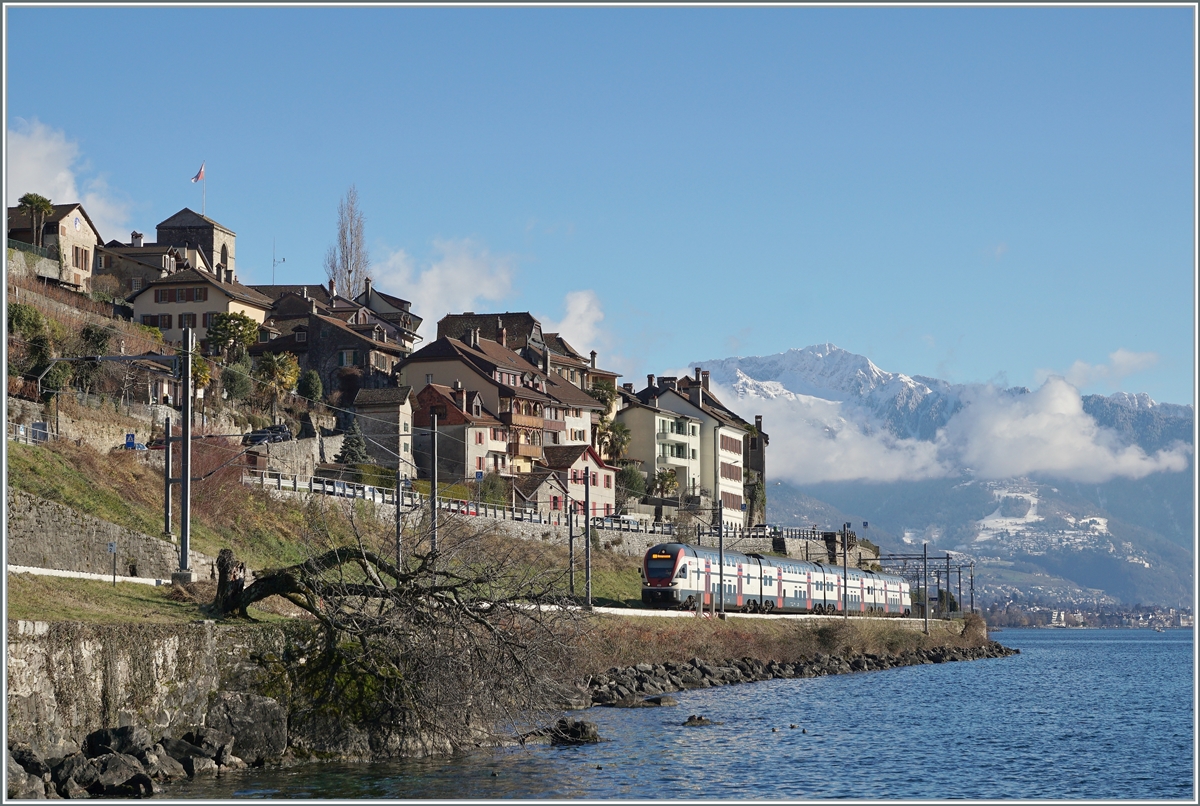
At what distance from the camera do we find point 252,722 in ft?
96.0

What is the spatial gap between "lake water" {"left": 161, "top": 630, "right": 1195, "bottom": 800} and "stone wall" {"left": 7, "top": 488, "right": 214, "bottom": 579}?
16.8 meters

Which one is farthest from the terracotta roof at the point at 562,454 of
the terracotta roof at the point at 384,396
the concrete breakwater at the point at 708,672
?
the concrete breakwater at the point at 708,672

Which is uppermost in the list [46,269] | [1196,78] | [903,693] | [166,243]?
[166,243]

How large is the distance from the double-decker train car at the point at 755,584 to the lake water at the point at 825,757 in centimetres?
1277

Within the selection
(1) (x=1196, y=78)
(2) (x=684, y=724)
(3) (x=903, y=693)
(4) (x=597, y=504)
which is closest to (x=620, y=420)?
(4) (x=597, y=504)

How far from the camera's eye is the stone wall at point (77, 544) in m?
45.9

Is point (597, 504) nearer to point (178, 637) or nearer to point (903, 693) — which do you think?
point (903, 693)

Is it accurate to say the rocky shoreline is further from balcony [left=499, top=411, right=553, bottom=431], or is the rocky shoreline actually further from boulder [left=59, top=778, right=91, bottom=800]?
balcony [left=499, top=411, right=553, bottom=431]

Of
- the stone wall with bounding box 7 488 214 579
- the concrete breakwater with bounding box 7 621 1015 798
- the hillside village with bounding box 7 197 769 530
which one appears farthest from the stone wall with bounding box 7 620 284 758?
the hillside village with bounding box 7 197 769 530

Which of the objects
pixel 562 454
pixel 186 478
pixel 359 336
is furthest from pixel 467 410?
pixel 186 478

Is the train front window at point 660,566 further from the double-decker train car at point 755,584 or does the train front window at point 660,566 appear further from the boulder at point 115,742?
the boulder at point 115,742

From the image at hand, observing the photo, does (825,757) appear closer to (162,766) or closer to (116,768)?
(162,766)

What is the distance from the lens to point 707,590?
260 ft

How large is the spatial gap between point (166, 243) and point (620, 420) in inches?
1755
